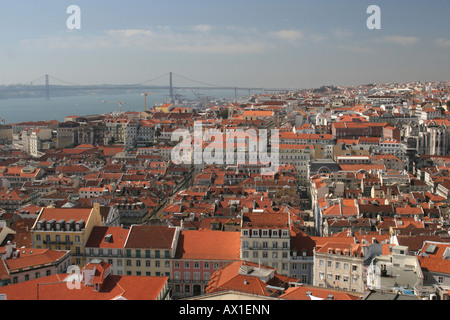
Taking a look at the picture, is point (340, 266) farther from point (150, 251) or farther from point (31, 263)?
point (31, 263)

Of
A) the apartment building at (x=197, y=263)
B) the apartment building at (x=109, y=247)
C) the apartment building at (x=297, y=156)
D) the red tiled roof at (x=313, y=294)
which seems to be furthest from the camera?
the apartment building at (x=297, y=156)

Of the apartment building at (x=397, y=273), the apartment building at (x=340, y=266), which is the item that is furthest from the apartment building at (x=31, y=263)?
the apartment building at (x=397, y=273)

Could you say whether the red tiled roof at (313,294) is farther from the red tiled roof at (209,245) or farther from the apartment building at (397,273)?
the red tiled roof at (209,245)

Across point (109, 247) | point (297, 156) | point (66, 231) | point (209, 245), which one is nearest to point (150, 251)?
point (109, 247)

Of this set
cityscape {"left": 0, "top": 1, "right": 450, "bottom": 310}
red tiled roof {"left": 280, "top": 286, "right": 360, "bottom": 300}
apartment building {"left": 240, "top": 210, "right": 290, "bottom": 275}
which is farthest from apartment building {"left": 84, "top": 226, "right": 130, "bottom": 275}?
red tiled roof {"left": 280, "top": 286, "right": 360, "bottom": 300}

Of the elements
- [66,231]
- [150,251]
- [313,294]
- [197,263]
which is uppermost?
[313,294]

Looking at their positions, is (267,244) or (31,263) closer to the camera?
(31,263)

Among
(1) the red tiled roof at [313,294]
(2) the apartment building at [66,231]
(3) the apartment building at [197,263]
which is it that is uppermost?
(1) the red tiled roof at [313,294]

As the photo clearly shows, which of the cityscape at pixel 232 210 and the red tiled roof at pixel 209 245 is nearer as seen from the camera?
the cityscape at pixel 232 210

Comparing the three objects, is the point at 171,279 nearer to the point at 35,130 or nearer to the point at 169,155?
the point at 169,155
